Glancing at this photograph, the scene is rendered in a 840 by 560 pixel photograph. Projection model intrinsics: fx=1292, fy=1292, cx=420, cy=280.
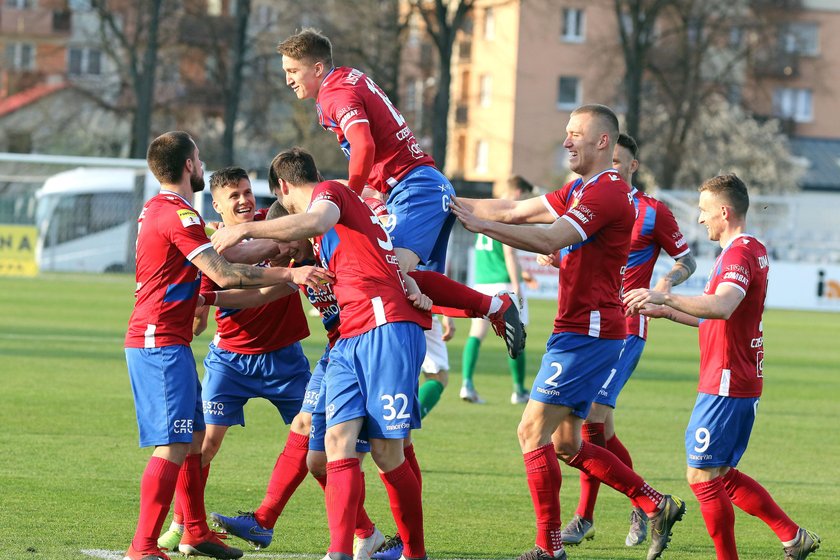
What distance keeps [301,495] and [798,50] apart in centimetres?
6504

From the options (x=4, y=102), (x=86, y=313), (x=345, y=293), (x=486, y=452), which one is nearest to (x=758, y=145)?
(x=4, y=102)

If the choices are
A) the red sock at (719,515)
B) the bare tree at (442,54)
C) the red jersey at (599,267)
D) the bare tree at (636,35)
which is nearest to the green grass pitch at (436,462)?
the red sock at (719,515)

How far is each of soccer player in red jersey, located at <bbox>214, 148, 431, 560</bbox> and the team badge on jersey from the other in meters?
0.23

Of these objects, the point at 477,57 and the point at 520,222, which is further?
the point at 477,57

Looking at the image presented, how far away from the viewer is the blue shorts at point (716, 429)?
698cm

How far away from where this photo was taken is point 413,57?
2773 inches

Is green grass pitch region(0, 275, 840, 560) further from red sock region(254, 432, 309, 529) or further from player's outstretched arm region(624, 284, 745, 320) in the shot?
player's outstretched arm region(624, 284, 745, 320)

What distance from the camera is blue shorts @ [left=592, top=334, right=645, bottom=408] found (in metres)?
8.43

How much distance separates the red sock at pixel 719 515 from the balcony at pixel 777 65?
59.9m

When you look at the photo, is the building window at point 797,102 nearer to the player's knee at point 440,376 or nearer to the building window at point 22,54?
the building window at point 22,54

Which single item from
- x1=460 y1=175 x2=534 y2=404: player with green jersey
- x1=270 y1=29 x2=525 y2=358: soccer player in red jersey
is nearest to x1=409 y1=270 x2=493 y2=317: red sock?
x1=270 y1=29 x2=525 y2=358: soccer player in red jersey

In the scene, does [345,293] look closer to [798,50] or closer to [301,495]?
[301,495]

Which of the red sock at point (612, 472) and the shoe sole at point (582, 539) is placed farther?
the shoe sole at point (582, 539)

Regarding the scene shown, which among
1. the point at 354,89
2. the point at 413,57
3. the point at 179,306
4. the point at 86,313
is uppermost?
the point at 413,57
